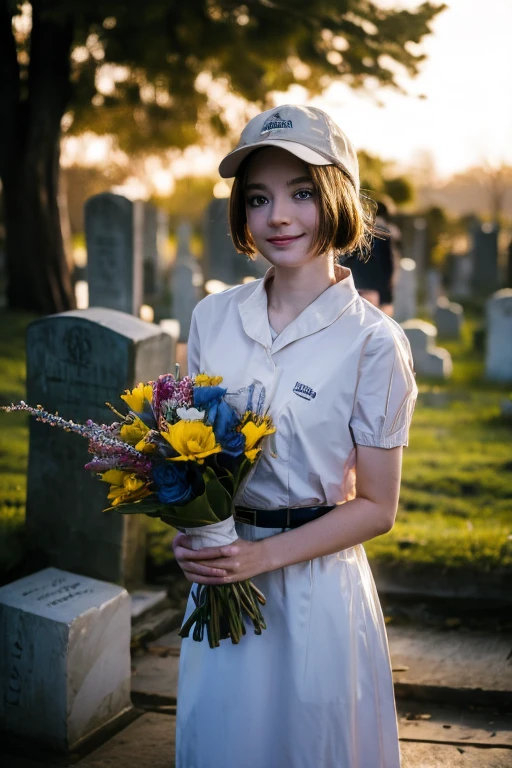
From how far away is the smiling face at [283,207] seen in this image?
203 centimetres

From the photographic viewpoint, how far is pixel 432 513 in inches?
233

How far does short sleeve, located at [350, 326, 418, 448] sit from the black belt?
9.3 inches

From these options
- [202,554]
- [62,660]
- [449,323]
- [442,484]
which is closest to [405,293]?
[449,323]

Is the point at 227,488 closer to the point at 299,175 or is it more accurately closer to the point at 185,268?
the point at 299,175

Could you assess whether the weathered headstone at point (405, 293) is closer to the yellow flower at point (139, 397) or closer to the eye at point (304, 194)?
the eye at point (304, 194)

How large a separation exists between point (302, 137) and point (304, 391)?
615 mm

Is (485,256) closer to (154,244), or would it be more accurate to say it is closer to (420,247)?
(420,247)

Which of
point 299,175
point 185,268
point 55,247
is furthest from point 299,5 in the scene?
point 299,175

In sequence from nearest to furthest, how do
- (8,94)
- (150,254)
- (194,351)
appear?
(194,351) < (8,94) < (150,254)

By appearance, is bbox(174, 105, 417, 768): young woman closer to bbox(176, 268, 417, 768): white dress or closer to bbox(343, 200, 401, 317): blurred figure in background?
bbox(176, 268, 417, 768): white dress

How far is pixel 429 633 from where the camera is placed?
4309 mm

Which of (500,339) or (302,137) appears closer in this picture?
(302,137)

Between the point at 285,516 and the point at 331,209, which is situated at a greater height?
the point at 331,209

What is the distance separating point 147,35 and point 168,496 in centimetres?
1040
